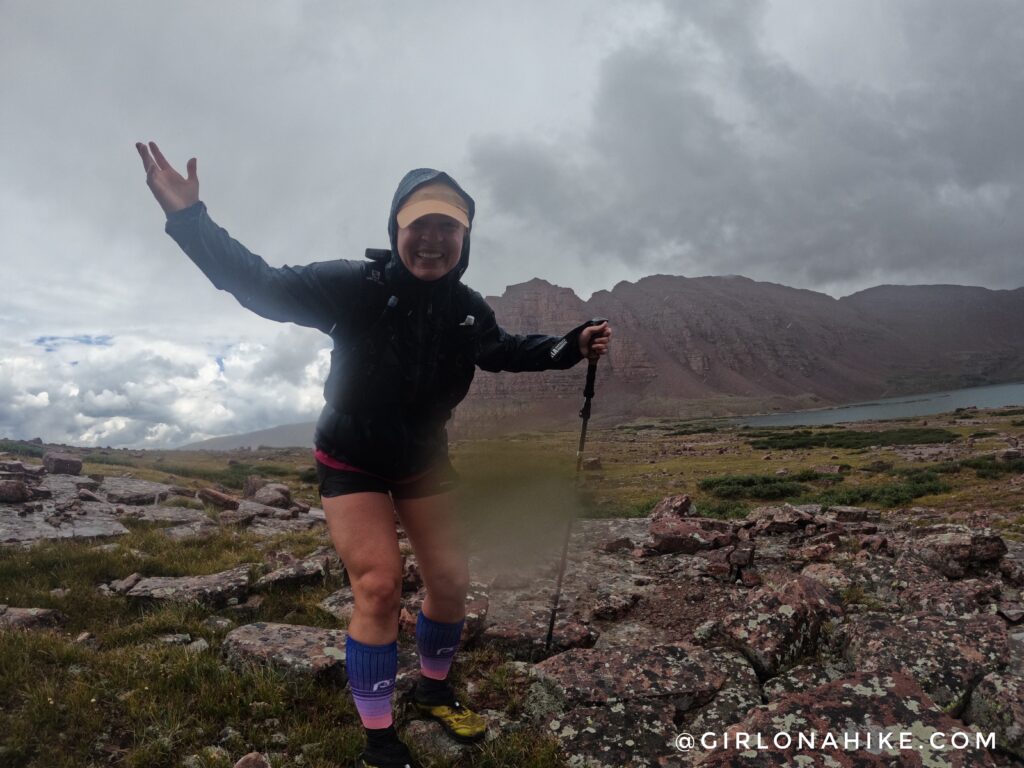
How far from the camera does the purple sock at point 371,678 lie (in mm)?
3006

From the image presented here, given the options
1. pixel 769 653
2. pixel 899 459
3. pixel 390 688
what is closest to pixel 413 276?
pixel 390 688

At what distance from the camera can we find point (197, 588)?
226 inches

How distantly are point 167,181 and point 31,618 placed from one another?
4.75 m

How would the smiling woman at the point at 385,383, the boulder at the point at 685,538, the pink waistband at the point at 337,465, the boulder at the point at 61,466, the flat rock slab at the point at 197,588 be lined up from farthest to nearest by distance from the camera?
the boulder at the point at 61,466 < the boulder at the point at 685,538 < the flat rock slab at the point at 197,588 < the pink waistband at the point at 337,465 < the smiling woman at the point at 385,383

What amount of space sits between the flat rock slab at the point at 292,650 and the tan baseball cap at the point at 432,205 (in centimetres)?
333

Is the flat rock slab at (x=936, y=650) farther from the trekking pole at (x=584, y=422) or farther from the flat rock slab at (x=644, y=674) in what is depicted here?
the trekking pole at (x=584, y=422)

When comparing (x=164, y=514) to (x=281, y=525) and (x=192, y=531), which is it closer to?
(x=281, y=525)

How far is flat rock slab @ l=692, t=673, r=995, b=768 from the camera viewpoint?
8.59 feet

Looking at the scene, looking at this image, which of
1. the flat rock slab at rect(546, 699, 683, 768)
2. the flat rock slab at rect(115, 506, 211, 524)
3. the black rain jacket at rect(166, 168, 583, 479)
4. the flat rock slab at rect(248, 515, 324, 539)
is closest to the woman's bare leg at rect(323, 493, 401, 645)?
the black rain jacket at rect(166, 168, 583, 479)

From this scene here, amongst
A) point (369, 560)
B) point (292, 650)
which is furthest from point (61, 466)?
point (369, 560)

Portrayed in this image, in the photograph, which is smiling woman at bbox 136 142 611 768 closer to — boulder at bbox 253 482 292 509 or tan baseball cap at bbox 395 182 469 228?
tan baseball cap at bbox 395 182 469 228

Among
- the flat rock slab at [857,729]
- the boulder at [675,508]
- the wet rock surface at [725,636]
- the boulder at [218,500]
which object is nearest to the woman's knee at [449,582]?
the wet rock surface at [725,636]

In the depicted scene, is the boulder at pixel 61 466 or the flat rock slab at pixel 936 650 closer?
the flat rock slab at pixel 936 650

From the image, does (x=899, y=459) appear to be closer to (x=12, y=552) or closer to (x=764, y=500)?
(x=764, y=500)
